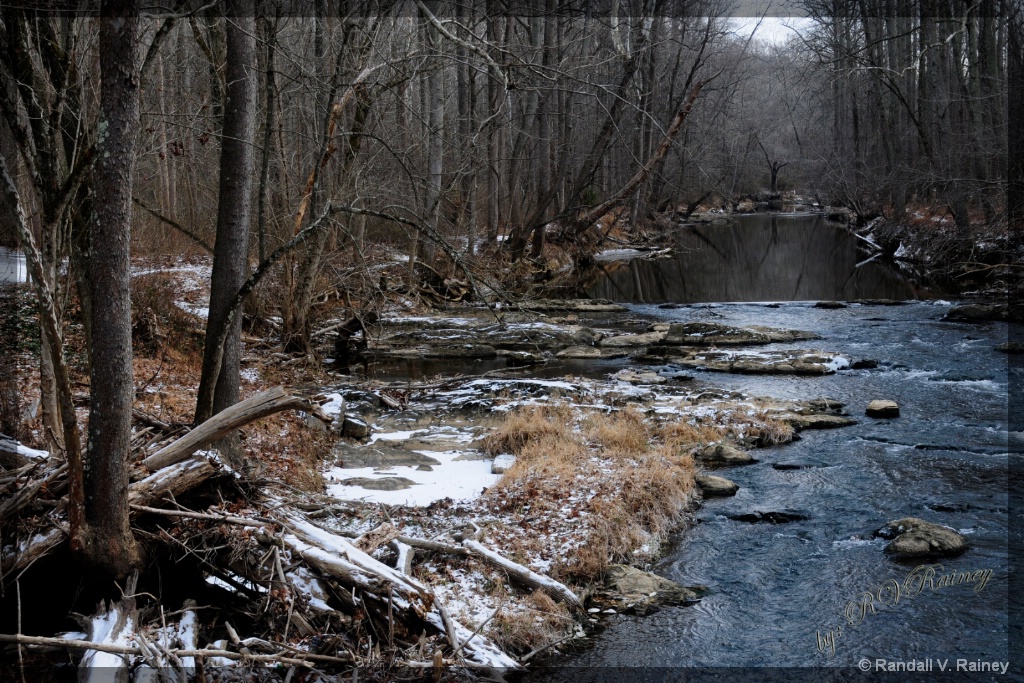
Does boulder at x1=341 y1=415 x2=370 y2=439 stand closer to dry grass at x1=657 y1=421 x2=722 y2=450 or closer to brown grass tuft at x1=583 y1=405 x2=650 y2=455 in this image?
brown grass tuft at x1=583 y1=405 x2=650 y2=455

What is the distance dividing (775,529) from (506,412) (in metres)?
4.61

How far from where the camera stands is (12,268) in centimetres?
991

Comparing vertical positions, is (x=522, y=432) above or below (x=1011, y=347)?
below

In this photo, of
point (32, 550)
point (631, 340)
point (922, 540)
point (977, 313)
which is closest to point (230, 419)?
point (32, 550)

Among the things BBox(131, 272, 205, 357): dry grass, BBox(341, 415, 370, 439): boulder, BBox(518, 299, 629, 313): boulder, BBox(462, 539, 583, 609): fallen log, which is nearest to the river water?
BBox(462, 539, 583, 609): fallen log

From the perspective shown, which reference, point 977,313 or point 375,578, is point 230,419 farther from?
point 977,313

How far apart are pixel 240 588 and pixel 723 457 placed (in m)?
6.56

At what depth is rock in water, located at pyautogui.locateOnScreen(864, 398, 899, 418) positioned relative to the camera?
1150 centimetres

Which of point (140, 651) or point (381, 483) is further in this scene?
point (381, 483)

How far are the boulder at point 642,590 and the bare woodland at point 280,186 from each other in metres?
0.53

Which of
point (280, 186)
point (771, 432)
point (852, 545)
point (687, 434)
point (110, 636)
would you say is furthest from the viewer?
point (280, 186)

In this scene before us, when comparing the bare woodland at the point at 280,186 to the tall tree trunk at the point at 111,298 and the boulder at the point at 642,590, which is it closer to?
the tall tree trunk at the point at 111,298

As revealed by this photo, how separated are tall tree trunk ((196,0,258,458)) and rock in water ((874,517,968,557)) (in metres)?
6.06

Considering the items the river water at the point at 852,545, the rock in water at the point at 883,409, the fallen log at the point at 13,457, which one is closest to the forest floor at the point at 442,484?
the river water at the point at 852,545
